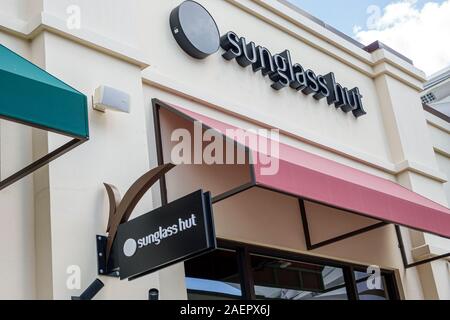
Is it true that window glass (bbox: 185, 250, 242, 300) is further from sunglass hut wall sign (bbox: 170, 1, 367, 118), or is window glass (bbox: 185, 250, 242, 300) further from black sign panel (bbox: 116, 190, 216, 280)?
sunglass hut wall sign (bbox: 170, 1, 367, 118)

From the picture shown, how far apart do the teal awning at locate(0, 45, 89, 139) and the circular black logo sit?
2.47 m

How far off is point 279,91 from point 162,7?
173cm

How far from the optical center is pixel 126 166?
4930 mm

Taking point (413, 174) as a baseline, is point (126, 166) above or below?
below

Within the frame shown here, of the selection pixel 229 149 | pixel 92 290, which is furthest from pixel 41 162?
pixel 229 149

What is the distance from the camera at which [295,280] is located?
258 inches

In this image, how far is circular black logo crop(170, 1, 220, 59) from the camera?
6.32 metres

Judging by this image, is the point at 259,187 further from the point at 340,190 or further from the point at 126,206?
the point at 126,206

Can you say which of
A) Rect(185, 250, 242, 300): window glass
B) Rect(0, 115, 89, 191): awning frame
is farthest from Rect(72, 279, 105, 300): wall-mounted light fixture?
Rect(185, 250, 242, 300): window glass

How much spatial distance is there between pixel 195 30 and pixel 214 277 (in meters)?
2.40

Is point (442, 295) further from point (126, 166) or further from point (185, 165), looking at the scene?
point (126, 166)

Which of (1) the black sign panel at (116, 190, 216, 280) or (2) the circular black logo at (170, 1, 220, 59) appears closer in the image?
(1) the black sign panel at (116, 190, 216, 280)

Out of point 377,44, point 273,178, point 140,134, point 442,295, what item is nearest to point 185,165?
point 140,134

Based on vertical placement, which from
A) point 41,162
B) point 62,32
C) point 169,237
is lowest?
point 169,237
